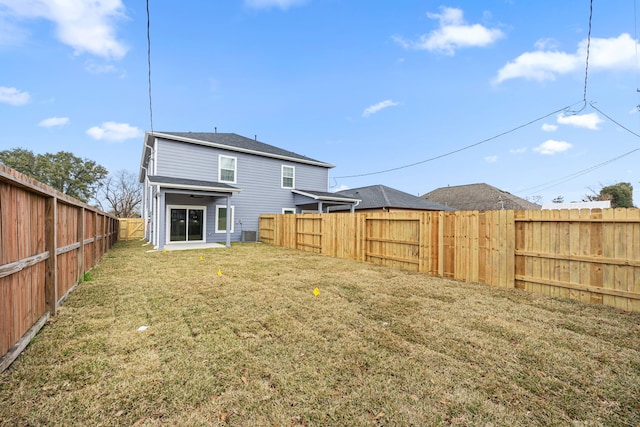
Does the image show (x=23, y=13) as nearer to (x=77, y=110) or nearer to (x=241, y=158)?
(x=241, y=158)

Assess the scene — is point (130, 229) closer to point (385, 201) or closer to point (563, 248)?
point (385, 201)

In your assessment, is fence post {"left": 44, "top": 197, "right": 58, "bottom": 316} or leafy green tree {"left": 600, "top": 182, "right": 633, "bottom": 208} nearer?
fence post {"left": 44, "top": 197, "right": 58, "bottom": 316}

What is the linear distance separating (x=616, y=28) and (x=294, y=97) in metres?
14.7

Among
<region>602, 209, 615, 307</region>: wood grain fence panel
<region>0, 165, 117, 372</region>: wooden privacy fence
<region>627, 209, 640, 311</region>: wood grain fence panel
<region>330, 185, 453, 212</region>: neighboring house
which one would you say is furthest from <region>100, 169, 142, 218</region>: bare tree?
<region>627, 209, 640, 311</region>: wood grain fence panel

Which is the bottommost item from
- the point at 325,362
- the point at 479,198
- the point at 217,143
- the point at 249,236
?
the point at 325,362

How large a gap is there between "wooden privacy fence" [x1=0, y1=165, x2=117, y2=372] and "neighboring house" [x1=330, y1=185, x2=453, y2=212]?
16236mm

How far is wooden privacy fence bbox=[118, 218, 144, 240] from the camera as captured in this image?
18.2 m

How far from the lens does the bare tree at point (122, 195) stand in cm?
3038

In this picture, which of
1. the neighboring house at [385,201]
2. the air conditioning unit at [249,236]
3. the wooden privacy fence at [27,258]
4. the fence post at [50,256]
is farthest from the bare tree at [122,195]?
the fence post at [50,256]

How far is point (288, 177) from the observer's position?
1716 centimetres

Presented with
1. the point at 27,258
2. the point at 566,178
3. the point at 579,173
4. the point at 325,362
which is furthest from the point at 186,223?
the point at 566,178

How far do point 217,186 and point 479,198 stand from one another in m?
26.7

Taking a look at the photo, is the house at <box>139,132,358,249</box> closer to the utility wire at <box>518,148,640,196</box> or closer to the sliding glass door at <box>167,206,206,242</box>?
the sliding glass door at <box>167,206,206,242</box>

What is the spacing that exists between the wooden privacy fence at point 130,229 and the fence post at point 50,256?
17301mm
